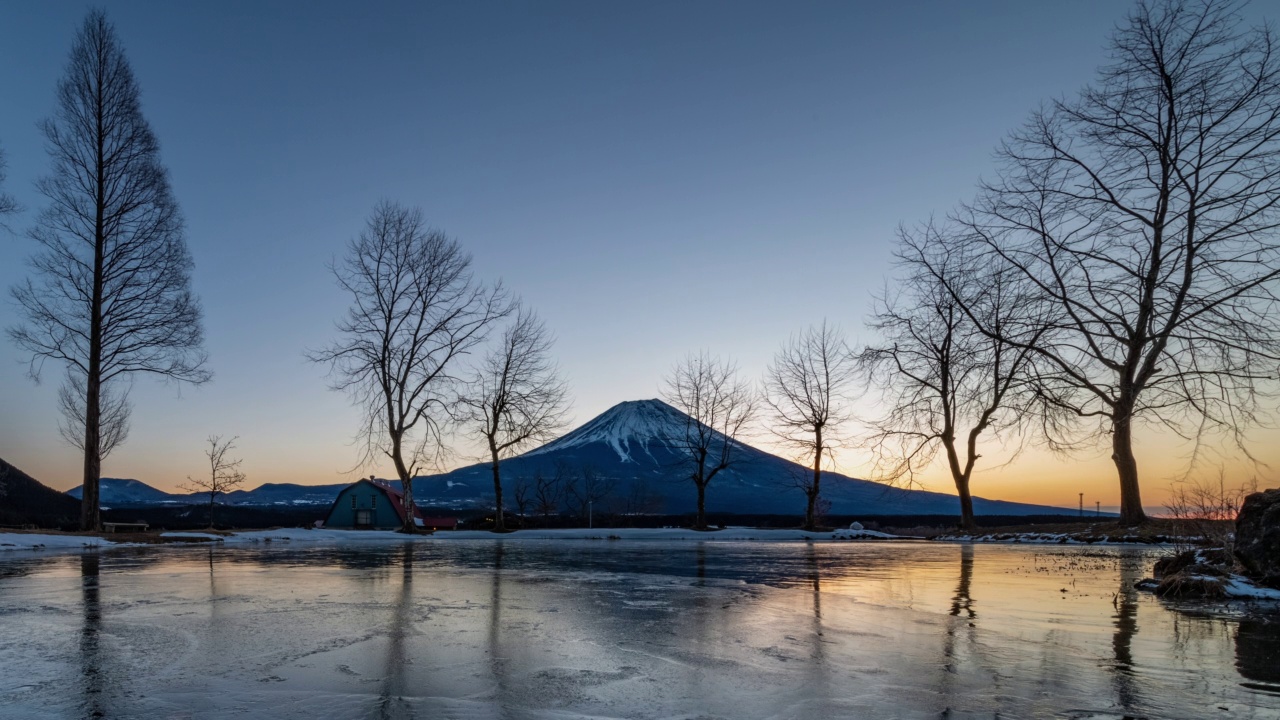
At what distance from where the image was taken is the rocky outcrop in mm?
7543

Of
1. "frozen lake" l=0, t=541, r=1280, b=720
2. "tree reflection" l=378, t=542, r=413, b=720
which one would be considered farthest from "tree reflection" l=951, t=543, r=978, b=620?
"tree reflection" l=378, t=542, r=413, b=720

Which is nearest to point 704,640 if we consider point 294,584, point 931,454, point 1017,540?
point 294,584

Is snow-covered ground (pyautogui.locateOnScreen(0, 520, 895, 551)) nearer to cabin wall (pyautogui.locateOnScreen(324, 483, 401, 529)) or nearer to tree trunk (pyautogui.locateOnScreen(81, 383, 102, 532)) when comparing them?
tree trunk (pyautogui.locateOnScreen(81, 383, 102, 532))

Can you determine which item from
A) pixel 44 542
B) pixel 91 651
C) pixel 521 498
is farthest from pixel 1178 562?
pixel 521 498

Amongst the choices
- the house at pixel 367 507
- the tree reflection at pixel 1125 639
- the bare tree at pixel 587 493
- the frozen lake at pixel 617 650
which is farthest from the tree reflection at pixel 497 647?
the house at pixel 367 507

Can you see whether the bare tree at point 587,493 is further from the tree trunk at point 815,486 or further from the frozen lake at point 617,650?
the frozen lake at point 617,650

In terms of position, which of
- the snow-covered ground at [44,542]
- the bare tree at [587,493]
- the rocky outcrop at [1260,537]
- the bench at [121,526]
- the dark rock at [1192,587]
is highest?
the rocky outcrop at [1260,537]

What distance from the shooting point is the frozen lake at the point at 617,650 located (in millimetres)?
3629

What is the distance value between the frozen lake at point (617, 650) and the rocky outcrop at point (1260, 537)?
116 centimetres

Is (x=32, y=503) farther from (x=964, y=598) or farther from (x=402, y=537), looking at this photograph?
(x=964, y=598)

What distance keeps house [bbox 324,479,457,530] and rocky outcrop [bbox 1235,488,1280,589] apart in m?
65.9

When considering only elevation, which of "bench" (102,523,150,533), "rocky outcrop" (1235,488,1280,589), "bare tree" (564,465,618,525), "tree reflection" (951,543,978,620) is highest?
"rocky outcrop" (1235,488,1280,589)

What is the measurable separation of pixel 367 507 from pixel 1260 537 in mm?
69402

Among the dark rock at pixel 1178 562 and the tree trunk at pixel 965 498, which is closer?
the dark rock at pixel 1178 562
